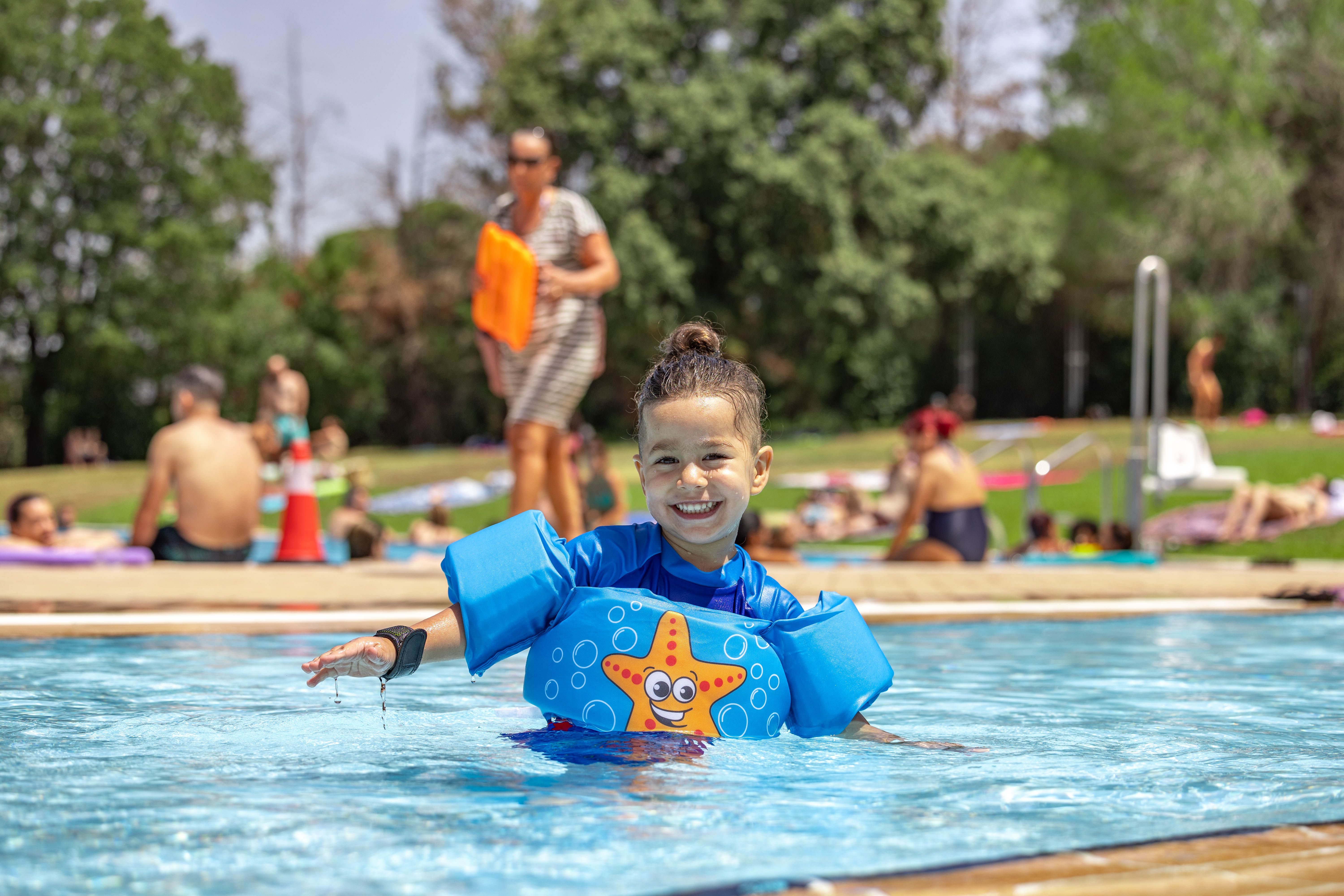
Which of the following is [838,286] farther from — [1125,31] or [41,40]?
[41,40]

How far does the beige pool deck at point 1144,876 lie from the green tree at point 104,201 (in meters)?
29.4

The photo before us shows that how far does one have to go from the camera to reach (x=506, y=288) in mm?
6301

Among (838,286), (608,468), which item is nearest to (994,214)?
(838,286)

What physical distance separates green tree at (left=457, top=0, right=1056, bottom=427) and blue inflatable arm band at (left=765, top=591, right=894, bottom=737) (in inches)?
915

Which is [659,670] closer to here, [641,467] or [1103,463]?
[641,467]

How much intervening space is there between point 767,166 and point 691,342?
2420 centimetres

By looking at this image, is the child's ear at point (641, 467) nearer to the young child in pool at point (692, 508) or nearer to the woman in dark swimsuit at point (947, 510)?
the young child in pool at point (692, 508)

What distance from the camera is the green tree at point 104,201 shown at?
28.8 metres

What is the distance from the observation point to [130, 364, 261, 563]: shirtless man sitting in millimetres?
6867

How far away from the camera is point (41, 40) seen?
28.9 metres

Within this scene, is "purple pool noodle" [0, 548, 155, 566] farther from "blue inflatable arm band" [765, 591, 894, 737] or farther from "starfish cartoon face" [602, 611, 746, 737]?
"blue inflatable arm band" [765, 591, 894, 737]

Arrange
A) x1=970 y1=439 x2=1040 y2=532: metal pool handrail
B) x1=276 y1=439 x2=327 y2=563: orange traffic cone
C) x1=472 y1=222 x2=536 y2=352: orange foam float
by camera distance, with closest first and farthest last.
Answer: x1=472 y1=222 x2=536 y2=352: orange foam float
x1=276 y1=439 x2=327 y2=563: orange traffic cone
x1=970 y1=439 x2=1040 y2=532: metal pool handrail

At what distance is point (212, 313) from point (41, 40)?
21.9 ft

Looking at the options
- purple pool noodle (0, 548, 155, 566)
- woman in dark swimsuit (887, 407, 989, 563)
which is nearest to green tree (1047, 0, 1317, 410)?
woman in dark swimsuit (887, 407, 989, 563)
